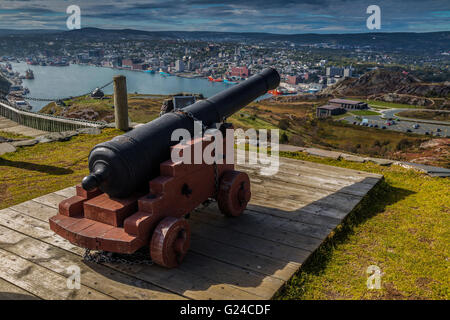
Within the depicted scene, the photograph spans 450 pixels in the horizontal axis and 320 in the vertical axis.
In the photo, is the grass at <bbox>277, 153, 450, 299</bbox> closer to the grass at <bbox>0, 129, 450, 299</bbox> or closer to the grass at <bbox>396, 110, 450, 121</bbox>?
the grass at <bbox>0, 129, 450, 299</bbox>

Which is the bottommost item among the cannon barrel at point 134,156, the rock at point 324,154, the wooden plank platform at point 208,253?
the wooden plank platform at point 208,253

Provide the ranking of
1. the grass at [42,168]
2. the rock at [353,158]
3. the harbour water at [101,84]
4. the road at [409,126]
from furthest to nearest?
1. the harbour water at [101,84]
2. the road at [409,126]
3. the rock at [353,158]
4. the grass at [42,168]

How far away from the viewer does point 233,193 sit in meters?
3.81

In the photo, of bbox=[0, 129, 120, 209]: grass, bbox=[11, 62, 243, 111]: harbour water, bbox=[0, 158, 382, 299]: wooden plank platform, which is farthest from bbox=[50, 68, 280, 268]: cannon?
bbox=[11, 62, 243, 111]: harbour water

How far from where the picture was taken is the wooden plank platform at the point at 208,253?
2707 millimetres

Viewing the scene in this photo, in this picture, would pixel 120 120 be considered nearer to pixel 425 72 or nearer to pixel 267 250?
pixel 267 250

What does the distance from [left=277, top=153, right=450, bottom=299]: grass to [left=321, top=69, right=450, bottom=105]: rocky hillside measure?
108651 mm

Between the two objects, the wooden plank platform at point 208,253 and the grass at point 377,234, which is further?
the grass at point 377,234

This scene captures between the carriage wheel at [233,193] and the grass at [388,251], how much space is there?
3.13 ft

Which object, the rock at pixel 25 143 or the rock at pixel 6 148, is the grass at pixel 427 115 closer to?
the rock at pixel 25 143

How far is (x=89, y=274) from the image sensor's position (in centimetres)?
291

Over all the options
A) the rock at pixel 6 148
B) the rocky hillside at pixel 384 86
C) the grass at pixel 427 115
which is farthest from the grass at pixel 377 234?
the rocky hillside at pixel 384 86
